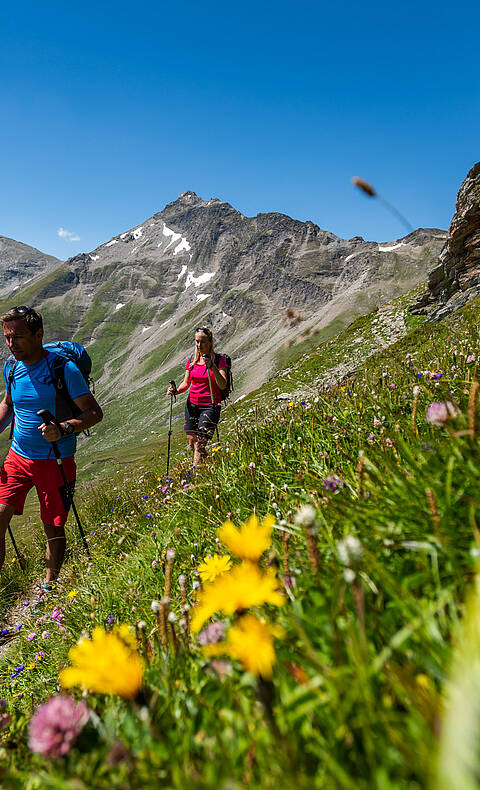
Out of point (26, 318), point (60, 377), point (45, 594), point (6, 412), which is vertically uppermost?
point (26, 318)

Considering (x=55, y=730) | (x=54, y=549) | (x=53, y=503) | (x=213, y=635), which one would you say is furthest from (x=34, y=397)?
(x=55, y=730)

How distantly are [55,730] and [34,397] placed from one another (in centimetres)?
607

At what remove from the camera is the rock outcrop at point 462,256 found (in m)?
25.5

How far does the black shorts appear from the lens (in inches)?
Result: 359

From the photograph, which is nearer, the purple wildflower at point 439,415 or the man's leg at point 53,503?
the purple wildflower at point 439,415

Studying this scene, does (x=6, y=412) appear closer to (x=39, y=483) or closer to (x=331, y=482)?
(x=39, y=483)

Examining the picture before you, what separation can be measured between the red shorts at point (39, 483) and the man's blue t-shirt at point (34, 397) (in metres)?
0.15

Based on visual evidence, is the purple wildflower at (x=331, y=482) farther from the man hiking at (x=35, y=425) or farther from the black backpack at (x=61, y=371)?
the black backpack at (x=61, y=371)

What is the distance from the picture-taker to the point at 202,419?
31.1ft

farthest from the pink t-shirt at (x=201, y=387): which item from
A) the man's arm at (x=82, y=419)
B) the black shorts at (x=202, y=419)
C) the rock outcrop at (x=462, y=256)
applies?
the rock outcrop at (x=462, y=256)

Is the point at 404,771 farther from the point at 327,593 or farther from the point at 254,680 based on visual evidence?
the point at 327,593

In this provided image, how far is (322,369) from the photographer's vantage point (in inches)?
1351

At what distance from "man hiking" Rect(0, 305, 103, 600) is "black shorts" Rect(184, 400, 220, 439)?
9.02ft

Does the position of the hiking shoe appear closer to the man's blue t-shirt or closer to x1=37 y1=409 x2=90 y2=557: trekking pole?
x1=37 y1=409 x2=90 y2=557: trekking pole
